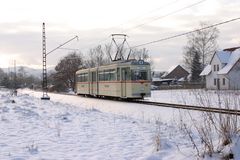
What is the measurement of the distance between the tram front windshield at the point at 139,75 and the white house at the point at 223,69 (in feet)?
124

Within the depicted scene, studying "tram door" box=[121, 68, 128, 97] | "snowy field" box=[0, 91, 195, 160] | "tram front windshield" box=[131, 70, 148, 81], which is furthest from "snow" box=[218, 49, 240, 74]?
"snowy field" box=[0, 91, 195, 160]

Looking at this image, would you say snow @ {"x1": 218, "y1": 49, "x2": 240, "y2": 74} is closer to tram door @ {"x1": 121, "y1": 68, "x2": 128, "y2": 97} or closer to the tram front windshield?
the tram front windshield

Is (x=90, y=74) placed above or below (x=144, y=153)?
above

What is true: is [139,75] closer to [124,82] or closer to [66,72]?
[124,82]

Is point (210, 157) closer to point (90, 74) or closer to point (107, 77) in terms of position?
point (107, 77)

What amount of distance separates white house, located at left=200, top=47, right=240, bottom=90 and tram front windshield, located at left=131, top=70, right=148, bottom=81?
124 ft

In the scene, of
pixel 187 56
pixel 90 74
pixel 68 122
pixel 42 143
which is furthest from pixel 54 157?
pixel 187 56

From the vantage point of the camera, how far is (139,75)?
33.0m

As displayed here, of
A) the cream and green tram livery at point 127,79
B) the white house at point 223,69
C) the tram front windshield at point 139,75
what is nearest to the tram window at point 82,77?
the cream and green tram livery at point 127,79

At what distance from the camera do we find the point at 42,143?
381 inches

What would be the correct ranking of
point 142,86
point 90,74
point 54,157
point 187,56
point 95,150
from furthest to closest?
point 187,56, point 90,74, point 142,86, point 95,150, point 54,157

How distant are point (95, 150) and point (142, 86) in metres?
24.2

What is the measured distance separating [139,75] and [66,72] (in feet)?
195

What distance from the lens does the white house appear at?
71.0m
